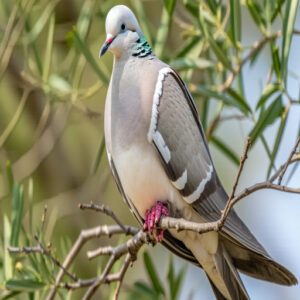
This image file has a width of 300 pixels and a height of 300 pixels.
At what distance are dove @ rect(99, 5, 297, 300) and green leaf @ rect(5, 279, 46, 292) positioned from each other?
12.5 inches

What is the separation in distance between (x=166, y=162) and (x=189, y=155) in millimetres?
98

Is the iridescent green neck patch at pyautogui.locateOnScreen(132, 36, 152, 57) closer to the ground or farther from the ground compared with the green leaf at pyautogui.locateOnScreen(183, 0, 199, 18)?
closer to the ground

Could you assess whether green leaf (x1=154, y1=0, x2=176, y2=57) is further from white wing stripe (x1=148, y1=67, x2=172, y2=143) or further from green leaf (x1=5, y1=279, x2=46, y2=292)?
green leaf (x1=5, y1=279, x2=46, y2=292)

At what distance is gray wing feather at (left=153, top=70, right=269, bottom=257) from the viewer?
257 centimetres

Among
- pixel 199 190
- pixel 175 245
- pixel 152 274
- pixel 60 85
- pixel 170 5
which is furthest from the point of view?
pixel 60 85

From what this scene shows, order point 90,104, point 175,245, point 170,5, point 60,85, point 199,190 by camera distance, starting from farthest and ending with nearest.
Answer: point 90,104 < point 60,85 < point 170,5 < point 175,245 < point 199,190

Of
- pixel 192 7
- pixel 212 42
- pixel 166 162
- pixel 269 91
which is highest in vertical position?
pixel 192 7

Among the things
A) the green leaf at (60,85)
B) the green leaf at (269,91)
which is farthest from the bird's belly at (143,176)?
the green leaf at (60,85)

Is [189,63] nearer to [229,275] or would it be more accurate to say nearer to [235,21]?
[235,21]

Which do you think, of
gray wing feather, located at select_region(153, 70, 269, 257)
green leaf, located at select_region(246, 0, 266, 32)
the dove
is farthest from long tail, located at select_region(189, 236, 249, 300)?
green leaf, located at select_region(246, 0, 266, 32)

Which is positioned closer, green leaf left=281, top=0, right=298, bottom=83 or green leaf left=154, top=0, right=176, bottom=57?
green leaf left=281, top=0, right=298, bottom=83

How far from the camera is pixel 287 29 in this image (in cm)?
262

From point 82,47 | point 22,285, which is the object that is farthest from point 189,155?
point 22,285

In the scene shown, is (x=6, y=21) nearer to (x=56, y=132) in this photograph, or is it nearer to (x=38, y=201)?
(x=56, y=132)
